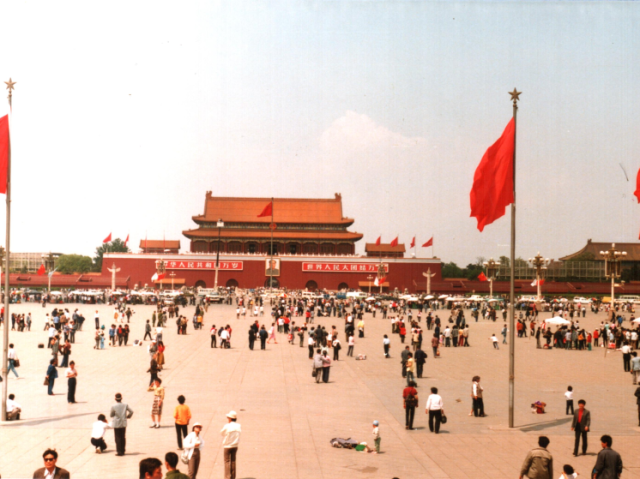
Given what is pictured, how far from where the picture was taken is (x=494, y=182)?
12195mm

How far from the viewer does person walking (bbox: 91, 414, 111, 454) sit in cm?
923

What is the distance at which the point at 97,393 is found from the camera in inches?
551

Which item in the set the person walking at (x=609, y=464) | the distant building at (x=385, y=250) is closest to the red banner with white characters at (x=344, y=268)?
the distant building at (x=385, y=250)

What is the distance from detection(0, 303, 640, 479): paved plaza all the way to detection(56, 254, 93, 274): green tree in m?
78.5

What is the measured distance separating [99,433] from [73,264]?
93.8 m

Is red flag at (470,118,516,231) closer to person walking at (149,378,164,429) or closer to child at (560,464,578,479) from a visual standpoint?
child at (560,464,578,479)

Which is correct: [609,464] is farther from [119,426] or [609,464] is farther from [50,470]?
[119,426]

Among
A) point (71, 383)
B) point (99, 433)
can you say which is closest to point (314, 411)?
point (99, 433)

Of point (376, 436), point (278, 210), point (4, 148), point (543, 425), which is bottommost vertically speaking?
point (543, 425)

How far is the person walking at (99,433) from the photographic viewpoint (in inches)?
364

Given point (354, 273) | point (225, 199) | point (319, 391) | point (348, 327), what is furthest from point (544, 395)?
point (225, 199)

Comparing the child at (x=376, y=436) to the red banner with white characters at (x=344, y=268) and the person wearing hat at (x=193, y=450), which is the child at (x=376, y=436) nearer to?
the person wearing hat at (x=193, y=450)

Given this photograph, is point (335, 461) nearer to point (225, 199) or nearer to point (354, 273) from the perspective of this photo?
point (354, 273)

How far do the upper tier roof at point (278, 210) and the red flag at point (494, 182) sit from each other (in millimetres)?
57575
